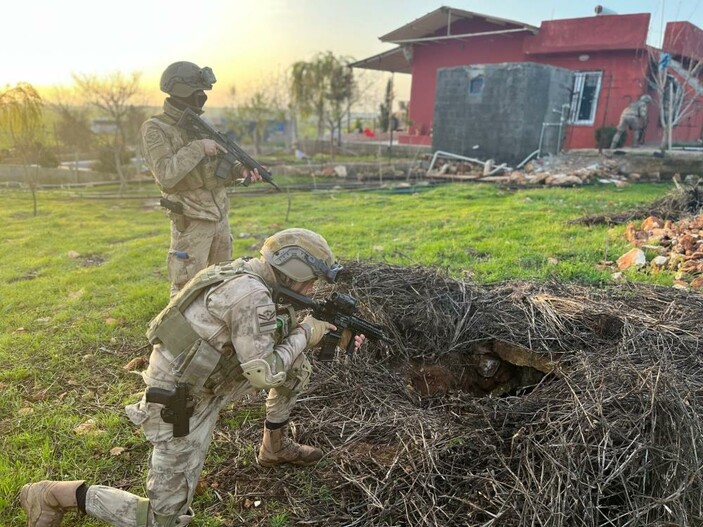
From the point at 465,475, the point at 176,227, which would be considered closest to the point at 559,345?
the point at 465,475

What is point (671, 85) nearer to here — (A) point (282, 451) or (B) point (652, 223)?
(B) point (652, 223)

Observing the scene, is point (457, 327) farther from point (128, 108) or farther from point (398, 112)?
point (398, 112)

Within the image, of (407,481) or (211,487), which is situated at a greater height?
(407,481)

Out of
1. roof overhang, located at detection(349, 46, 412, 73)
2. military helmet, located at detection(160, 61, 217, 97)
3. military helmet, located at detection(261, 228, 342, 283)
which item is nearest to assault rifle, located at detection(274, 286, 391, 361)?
military helmet, located at detection(261, 228, 342, 283)

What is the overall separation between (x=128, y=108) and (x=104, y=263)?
42.8 feet

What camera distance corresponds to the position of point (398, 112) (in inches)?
1171

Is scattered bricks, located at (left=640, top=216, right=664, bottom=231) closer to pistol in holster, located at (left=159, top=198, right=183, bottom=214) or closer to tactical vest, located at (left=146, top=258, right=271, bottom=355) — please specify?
pistol in holster, located at (left=159, top=198, right=183, bottom=214)

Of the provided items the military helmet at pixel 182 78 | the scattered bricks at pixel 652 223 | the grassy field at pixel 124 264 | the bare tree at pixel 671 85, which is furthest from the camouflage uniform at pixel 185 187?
the bare tree at pixel 671 85

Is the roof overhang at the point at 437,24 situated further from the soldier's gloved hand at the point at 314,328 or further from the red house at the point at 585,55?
the soldier's gloved hand at the point at 314,328

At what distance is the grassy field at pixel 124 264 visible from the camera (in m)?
3.07

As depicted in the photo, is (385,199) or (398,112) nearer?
(385,199)

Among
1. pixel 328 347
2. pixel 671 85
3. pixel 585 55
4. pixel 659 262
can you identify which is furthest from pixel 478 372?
pixel 585 55

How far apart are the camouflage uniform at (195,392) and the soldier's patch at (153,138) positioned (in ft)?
6.64

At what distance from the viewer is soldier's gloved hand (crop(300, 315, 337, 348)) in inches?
102
